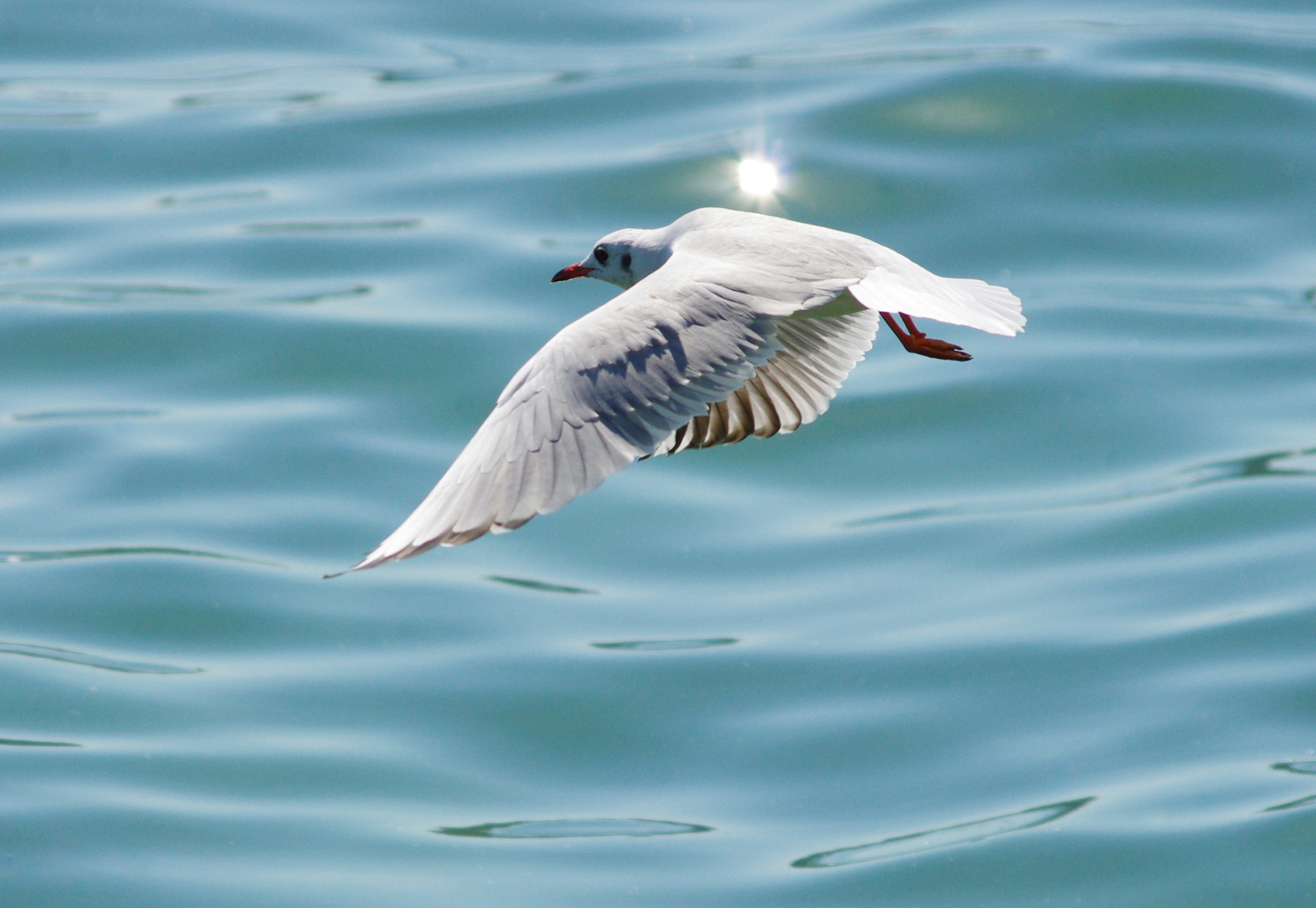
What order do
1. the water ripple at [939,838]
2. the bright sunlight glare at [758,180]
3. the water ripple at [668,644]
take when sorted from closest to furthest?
the water ripple at [939,838] → the water ripple at [668,644] → the bright sunlight glare at [758,180]

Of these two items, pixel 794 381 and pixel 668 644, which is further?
pixel 668 644

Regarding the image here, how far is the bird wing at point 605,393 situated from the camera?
442 centimetres

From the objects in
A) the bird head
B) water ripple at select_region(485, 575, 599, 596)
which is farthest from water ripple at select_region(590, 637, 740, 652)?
the bird head

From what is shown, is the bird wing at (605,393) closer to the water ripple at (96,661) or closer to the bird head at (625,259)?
the bird head at (625,259)

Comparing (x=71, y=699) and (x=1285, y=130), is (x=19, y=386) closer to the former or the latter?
(x=71, y=699)

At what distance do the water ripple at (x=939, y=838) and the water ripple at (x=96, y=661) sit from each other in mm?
4186

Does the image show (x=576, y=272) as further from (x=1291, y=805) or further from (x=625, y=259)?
(x=1291, y=805)

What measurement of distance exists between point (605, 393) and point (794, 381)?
51.2 inches

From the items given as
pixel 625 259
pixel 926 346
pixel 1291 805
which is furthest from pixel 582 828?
pixel 926 346

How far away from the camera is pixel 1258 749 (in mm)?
9898

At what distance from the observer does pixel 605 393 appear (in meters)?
4.75

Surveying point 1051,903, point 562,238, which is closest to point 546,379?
point 1051,903

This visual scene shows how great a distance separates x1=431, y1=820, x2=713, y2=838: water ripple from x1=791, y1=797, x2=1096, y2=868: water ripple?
70 centimetres

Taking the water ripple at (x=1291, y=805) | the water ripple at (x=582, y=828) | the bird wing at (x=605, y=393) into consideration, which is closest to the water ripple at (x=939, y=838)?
the water ripple at (x=582, y=828)
